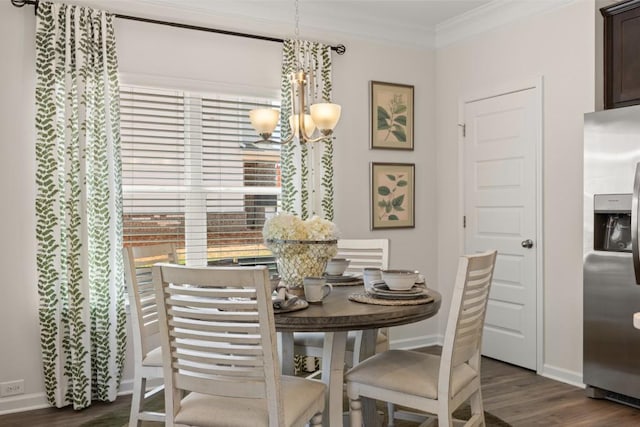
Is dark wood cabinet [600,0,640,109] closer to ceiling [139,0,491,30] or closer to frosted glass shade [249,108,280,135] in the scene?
ceiling [139,0,491,30]

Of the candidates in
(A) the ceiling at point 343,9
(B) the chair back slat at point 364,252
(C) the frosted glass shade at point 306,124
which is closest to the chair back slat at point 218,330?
(C) the frosted glass shade at point 306,124

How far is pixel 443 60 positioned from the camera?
4.89 meters

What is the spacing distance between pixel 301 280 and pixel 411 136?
2.57m

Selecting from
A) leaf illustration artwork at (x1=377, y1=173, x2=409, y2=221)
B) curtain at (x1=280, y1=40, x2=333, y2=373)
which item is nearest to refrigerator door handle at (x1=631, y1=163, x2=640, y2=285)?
leaf illustration artwork at (x1=377, y1=173, x2=409, y2=221)

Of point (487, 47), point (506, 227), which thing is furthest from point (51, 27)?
point (506, 227)

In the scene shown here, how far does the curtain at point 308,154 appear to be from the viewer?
418cm

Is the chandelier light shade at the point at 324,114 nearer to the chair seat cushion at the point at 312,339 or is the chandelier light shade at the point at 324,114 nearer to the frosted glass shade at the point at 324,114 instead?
the frosted glass shade at the point at 324,114

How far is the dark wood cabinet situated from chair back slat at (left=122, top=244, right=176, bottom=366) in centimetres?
289

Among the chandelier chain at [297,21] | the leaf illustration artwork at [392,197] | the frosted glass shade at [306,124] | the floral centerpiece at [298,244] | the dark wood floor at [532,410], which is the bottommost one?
the dark wood floor at [532,410]

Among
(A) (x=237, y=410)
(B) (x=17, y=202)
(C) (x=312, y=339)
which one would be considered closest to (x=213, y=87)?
(B) (x=17, y=202)

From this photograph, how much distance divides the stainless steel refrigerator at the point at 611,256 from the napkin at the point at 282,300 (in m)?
2.04

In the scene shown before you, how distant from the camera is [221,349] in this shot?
196 cm

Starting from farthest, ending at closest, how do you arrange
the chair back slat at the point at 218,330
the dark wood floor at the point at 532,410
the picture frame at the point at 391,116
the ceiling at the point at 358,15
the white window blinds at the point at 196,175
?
the picture frame at the point at 391,116, the ceiling at the point at 358,15, the white window blinds at the point at 196,175, the dark wood floor at the point at 532,410, the chair back slat at the point at 218,330

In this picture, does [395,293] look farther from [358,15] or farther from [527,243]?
[358,15]
